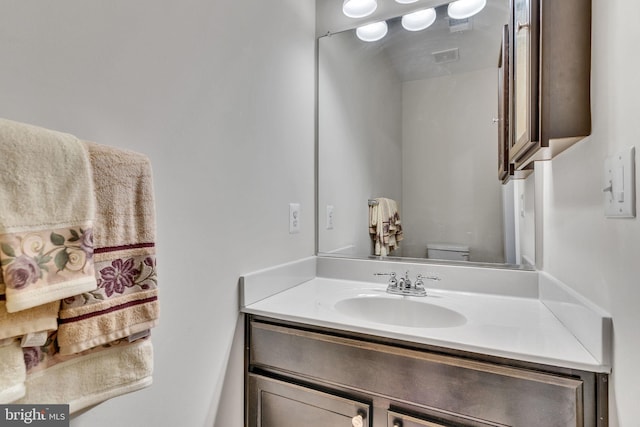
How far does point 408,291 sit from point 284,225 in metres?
0.59

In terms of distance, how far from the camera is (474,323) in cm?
98

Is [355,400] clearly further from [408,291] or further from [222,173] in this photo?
[222,173]

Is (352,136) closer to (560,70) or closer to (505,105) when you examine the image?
(505,105)

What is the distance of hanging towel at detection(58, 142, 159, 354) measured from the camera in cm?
56

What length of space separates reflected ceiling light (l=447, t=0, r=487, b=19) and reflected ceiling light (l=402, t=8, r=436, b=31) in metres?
0.08

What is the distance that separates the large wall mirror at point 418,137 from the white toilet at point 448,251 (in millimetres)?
20

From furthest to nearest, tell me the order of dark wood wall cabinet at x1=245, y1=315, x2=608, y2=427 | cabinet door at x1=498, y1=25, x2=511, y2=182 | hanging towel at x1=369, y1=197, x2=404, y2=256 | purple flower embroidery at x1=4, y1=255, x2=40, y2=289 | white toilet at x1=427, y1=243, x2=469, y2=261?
hanging towel at x1=369, y1=197, x2=404, y2=256
white toilet at x1=427, y1=243, x2=469, y2=261
cabinet door at x1=498, y1=25, x2=511, y2=182
dark wood wall cabinet at x1=245, y1=315, x2=608, y2=427
purple flower embroidery at x1=4, y1=255, x2=40, y2=289

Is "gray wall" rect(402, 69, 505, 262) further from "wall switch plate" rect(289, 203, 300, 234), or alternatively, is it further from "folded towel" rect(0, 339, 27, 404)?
"folded towel" rect(0, 339, 27, 404)

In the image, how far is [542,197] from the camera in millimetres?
1140

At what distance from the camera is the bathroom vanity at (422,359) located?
0.75 meters

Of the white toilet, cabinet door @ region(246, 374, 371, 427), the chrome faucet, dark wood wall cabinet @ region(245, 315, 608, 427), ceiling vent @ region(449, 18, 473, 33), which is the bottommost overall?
cabinet door @ region(246, 374, 371, 427)

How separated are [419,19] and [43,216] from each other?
5.25ft

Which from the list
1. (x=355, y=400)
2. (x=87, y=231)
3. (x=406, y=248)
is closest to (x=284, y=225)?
(x=406, y=248)

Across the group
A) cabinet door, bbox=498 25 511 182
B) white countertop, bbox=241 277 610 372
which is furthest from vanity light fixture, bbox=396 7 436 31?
white countertop, bbox=241 277 610 372
